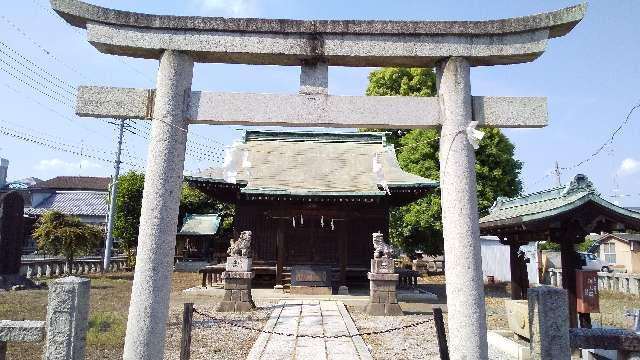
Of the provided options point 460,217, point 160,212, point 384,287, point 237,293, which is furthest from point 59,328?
point 384,287

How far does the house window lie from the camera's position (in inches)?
1329

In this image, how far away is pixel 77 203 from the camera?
48531mm

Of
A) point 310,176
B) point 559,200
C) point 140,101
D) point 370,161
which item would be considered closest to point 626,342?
point 559,200

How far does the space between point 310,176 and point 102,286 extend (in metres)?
10.9

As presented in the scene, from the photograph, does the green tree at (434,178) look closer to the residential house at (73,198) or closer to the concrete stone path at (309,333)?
the concrete stone path at (309,333)

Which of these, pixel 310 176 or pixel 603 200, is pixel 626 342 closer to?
pixel 603 200

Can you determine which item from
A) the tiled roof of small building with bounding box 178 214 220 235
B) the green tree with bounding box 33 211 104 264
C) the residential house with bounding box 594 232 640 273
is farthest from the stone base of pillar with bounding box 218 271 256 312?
the residential house with bounding box 594 232 640 273

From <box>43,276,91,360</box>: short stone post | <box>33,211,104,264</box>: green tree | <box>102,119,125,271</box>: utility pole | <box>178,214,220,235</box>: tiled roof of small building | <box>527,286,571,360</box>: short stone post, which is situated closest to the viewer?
<box>527,286,571,360</box>: short stone post

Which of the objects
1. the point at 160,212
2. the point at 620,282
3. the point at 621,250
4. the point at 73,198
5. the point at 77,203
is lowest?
the point at 620,282

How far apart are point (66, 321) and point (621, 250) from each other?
129 ft

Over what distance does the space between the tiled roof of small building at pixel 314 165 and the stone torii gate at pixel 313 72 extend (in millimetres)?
10763

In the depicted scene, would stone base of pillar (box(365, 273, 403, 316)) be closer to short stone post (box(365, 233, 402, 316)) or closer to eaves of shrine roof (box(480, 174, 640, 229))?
short stone post (box(365, 233, 402, 316))

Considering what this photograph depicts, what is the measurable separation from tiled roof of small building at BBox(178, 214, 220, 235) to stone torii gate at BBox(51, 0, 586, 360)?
28.7 metres

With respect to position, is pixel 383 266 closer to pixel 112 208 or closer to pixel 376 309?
pixel 376 309
